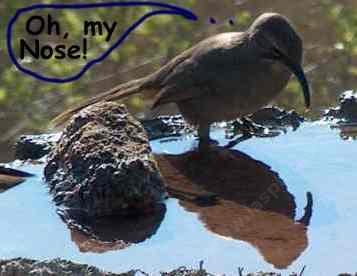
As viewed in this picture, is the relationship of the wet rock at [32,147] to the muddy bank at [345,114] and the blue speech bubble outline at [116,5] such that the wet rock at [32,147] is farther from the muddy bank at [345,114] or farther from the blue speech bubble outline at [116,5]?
the blue speech bubble outline at [116,5]

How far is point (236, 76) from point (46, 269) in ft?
7.35

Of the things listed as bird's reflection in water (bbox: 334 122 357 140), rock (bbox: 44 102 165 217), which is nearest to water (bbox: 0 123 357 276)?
rock (bbox: 44 102 165 217)

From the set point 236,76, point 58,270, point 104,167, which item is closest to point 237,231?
point 104,167

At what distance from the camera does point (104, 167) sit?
497 centimetres

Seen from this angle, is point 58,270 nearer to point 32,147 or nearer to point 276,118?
point 32,147

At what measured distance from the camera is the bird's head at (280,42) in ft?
19.1

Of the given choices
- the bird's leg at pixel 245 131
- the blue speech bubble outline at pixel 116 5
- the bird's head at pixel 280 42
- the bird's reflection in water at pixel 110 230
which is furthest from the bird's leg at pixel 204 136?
the blue speech bubble outline at pixel 116 5

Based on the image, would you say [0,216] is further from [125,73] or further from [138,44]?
[138,44]

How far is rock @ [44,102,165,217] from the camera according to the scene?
4.93 metres

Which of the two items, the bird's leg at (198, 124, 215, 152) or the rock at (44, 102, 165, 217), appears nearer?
the rock at (44, 102, 165, 217)

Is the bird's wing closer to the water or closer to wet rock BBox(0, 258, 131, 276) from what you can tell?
the water

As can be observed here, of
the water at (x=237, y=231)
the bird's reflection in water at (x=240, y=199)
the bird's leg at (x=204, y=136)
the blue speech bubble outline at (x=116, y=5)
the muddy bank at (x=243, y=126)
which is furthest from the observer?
the blue speech bubble outline at (x=116, y=5)

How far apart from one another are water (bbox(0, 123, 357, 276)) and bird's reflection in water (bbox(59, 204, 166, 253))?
2 centimetres

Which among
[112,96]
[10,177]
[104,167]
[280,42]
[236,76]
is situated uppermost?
[280,42]
